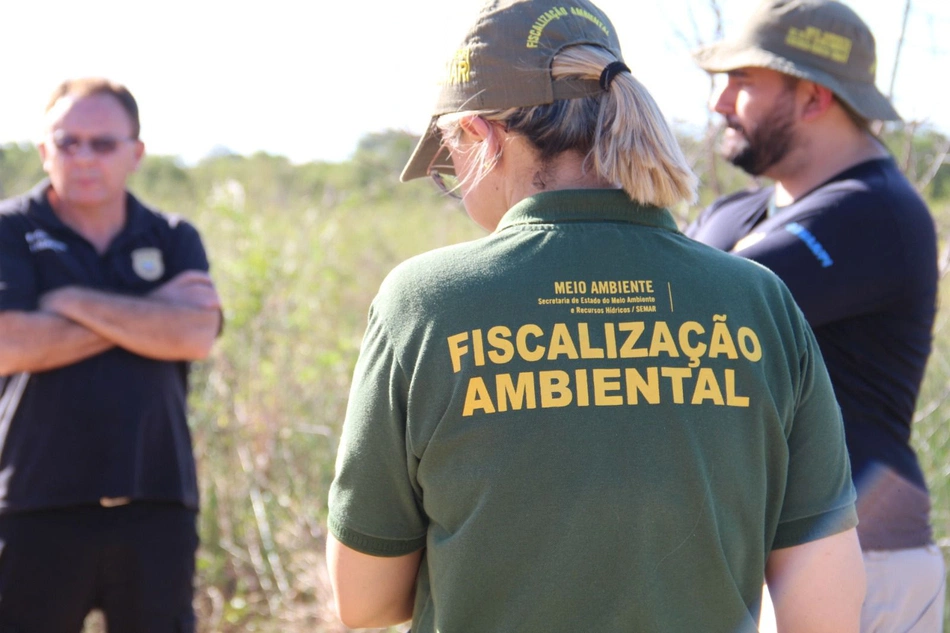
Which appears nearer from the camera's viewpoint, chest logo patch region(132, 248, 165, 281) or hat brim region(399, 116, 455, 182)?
hat brim region(399, 116, 455, 182)

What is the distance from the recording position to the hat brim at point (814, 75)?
253 cm

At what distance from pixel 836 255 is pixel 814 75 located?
587 millimetres

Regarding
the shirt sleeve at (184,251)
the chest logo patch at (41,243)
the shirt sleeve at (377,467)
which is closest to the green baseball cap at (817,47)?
the shirt sleeve at (377,467)

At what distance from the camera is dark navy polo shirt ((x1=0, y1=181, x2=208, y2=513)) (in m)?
2.88

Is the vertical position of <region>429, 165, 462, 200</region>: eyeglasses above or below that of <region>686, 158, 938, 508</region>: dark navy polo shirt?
above

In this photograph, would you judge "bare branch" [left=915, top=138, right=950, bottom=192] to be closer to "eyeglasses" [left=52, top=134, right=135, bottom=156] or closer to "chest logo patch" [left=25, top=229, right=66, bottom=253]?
"eyeglasses" [left=52, top=134, right=135, bottom=156]

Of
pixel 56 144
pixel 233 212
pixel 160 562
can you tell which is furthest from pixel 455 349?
pixel 233 212

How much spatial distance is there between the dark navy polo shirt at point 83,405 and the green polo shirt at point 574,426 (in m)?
1.76

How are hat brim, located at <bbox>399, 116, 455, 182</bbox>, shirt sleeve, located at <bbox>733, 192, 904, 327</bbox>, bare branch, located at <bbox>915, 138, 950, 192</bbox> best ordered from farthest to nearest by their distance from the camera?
bare branch, located at <bbox>915, 138, 950, 192</bbox> → shirt sleeve, located at <bbox>733, 192, 904, 327</bbox> → hat brim, located at <bbox>399, 116, 455, 182</bbox>

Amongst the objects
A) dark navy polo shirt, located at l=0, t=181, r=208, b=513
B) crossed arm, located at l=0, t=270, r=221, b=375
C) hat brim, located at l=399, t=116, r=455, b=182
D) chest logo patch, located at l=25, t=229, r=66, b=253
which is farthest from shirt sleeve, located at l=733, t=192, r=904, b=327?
chest logo patch, located at l=25, t=229, r=66, b=253

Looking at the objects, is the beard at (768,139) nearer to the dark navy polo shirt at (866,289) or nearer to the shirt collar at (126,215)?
the dark navy polo shirt at (866,289)

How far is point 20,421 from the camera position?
9.57ft

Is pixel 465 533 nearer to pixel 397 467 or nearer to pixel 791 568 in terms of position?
pixel 397 467

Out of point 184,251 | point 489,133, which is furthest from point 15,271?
point 489,133
